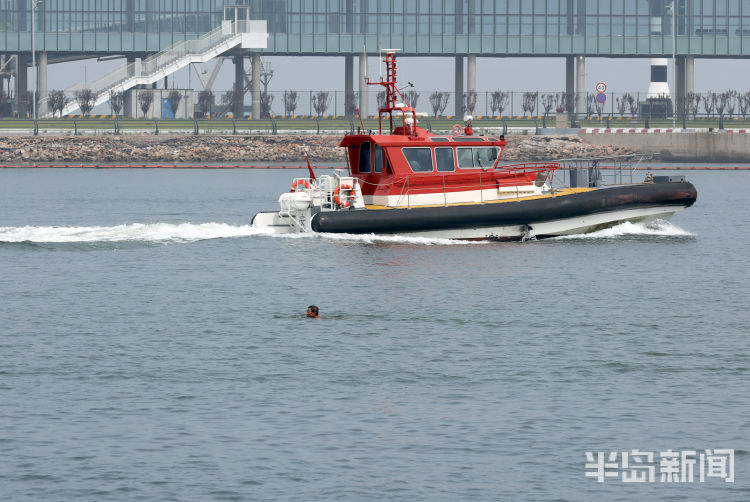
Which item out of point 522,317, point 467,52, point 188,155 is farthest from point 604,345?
point 467,52

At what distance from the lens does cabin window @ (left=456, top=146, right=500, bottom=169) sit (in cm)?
3841

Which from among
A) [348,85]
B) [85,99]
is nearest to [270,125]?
[348,85]

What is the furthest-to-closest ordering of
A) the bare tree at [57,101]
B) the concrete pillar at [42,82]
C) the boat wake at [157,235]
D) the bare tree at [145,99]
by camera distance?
1. the bare tree at [57,101]
2. the bare tree at [145,99]
3. the concrete pillar at [42,82]
4. the boat wake at [157,235]

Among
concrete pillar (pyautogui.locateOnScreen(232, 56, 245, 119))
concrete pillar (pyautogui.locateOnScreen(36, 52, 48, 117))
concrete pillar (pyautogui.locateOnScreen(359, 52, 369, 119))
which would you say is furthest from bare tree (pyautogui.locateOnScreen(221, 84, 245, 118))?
concrete pillar (pyautogui.locateOnScreen(36, 52, 48, 117))

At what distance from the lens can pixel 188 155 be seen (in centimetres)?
9925

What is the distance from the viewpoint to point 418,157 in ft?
125

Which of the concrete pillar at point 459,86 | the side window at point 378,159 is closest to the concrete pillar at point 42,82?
the concrete pillar at point 459,86

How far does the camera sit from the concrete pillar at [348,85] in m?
115

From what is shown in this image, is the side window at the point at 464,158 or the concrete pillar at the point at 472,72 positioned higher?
the concrete pillar at the point at 472,72

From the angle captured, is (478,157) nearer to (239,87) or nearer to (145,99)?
(145,99)

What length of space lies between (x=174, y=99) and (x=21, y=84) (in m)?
12.5

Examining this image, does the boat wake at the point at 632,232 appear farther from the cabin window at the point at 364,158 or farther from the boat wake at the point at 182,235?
the cabin window at the point at 364,158

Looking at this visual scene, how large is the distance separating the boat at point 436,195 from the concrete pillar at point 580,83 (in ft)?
253

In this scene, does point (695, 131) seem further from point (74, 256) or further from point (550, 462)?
point (550, 462)
